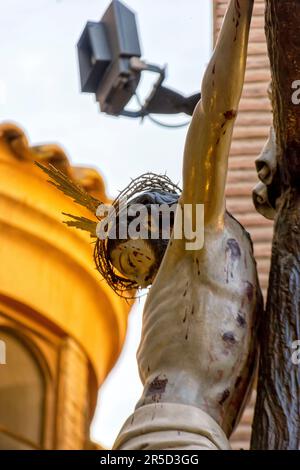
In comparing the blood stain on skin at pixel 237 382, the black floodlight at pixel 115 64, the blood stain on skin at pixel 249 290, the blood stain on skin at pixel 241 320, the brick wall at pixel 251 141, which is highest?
the black floodlight at pixel 115 64

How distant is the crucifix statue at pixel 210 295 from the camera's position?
12.7ft

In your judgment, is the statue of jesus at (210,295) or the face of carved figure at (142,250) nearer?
the statue of jesus at (210,295)

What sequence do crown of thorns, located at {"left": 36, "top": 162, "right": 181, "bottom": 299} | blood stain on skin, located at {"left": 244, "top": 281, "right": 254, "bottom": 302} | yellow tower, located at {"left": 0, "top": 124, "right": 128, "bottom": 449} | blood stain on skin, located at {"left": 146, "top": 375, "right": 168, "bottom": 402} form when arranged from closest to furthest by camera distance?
blood stain on skin, located at {"left": 146, "top": 375, "right": 168, "bottom": 402}, blood stain on skin, located at {"left": 244, "top": 281, "right": 254, "bottom": 302}, crown of thorns, located at {"left": 36, "top": 162, "right": 181, "bottom": 299}, yellow tower, located at {"left": 0, "top": 124, "right": 128, "bottom": 449}

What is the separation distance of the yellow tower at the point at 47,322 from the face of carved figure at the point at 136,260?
6.90m

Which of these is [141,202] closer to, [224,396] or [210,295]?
[210,295]

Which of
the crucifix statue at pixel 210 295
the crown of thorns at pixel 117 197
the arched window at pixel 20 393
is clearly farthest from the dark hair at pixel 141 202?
the arched window at pixel 20 393

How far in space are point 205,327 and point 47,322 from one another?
26.9ft

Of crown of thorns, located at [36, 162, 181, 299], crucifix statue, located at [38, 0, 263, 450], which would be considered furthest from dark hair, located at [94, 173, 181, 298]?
crucifix statue, located at [38, 0, 263, 450]

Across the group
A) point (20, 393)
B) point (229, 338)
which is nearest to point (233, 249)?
point (229, 338)

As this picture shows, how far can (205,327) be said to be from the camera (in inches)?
154

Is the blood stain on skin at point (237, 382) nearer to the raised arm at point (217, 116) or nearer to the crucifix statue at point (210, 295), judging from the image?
the crucifix statue at point (210, 295)

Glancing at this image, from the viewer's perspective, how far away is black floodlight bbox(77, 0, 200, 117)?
7680 mm

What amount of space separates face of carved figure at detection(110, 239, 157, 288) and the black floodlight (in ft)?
10.9

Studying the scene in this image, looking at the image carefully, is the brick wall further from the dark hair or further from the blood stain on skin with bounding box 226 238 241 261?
the blood stain on skin with bounding box 226 238 241 261
